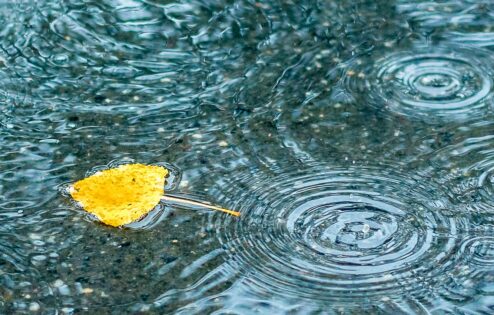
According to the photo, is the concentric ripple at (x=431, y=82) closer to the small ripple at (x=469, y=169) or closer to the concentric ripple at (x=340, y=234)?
the small ripple at (x=469, y=169)

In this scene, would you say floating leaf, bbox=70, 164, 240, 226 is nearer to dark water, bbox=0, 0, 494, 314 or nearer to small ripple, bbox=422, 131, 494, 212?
dark water, bbox=0, 0, 494, 314

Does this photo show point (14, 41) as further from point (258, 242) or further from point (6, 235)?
point (258, 242)

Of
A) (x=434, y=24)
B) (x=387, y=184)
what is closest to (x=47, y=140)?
(x=387, y=184)

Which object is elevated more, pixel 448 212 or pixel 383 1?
pixel 383 1

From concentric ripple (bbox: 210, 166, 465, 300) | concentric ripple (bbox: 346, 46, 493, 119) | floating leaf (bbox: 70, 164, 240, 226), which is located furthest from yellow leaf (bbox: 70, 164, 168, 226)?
concentric ripple (bbox: 346, 46, 493, 119)

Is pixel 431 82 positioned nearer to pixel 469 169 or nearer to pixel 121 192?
pixel 469 169

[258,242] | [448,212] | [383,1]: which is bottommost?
[258,242]
